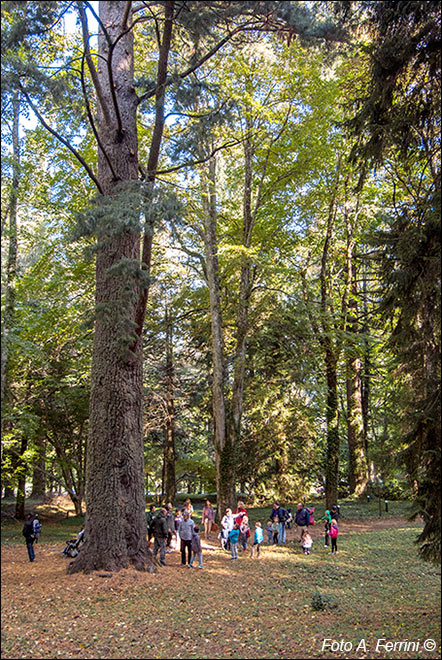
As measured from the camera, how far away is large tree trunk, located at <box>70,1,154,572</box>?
8.34 m

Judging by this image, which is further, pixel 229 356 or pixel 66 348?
pixel 229 356

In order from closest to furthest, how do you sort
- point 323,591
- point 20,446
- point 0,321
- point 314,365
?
point 0,321, point 323,591, point 20,446, point 314,365

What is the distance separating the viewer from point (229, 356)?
21609 millimetres

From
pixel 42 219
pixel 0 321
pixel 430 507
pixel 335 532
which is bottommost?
pixel 335 532

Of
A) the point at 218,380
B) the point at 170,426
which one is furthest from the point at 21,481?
the point at 218,380

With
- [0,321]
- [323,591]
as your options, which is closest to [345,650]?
[323,591]

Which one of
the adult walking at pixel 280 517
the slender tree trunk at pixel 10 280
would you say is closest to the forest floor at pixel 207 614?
the slender tree trunk at pixel 10 280

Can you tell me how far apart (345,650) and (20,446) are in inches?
554

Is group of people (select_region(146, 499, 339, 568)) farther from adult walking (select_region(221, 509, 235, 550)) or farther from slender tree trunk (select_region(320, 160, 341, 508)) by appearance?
slender tree trunk (select_region(320, 160, 341, 508))

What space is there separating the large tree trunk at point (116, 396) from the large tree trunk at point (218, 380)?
7.10 m

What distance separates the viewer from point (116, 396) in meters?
9.08

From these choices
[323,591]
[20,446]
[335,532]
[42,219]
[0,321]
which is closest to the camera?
[0,321]

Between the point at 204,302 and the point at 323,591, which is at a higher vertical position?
the point at 204,302

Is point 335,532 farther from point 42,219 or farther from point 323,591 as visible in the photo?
point 42,219
